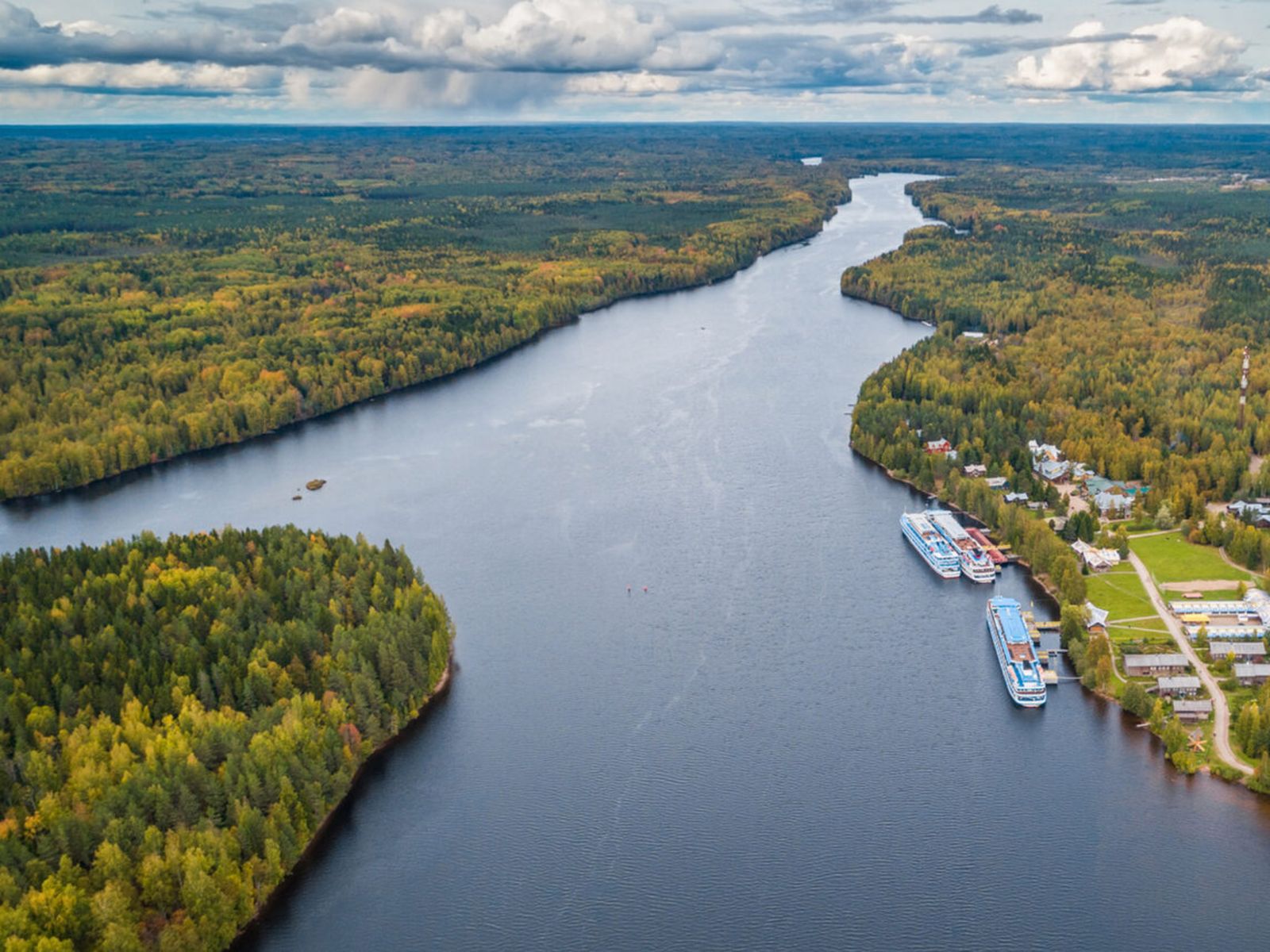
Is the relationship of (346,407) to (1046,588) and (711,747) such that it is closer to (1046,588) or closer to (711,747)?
(1046,588)

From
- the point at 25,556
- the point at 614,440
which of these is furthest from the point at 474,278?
the point at 25,556

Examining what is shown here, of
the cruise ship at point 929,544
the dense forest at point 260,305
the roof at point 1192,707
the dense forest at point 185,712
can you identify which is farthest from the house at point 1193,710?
the dense forest at point 260,305

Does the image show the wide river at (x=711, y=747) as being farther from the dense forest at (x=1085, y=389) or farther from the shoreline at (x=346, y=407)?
the dense forest at (x=1085, y=389)

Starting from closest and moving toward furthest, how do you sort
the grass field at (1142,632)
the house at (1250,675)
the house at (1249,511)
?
the house at (1250,675), the grass field at (1142,632), the house at (1249,511)

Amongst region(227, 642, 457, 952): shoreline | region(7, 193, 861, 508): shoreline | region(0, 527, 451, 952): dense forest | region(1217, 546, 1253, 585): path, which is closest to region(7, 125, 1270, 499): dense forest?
region(7, 193, 861, 508): shoreline

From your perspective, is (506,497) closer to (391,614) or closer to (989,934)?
(391,614)
